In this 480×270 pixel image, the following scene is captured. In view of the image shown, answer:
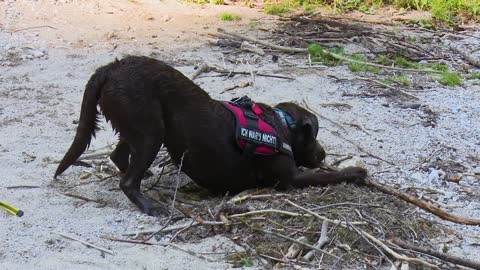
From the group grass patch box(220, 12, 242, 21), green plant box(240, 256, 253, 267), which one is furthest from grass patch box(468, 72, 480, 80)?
green plant box(240, 256, 253, 267)

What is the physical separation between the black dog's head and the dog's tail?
150 centimetres

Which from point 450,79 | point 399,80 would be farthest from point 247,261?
point 450,79

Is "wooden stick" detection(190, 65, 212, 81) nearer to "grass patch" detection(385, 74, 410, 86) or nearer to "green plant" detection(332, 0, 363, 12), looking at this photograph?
"grass patch" detection(385, 74, 410, 86)

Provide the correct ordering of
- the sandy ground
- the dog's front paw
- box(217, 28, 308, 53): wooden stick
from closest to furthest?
1. the sandy ground
2. the dog's front paw
3. box(217, 28, 308, 53): wooden stick

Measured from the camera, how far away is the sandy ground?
4641mm

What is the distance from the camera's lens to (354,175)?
5523mm

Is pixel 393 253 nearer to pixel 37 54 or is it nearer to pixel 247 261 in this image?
pixel 247 261

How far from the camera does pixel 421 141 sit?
6.64 m

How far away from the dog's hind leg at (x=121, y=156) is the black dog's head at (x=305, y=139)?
1286 millimetres

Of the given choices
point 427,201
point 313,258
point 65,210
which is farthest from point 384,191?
point 65,210

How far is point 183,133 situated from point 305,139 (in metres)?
1.03

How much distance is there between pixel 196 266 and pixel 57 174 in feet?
5.73

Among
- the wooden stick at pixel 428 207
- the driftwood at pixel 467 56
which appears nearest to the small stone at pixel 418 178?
the wooden stick at pixel 428 207

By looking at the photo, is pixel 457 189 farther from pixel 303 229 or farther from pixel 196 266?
pixel 196 266
